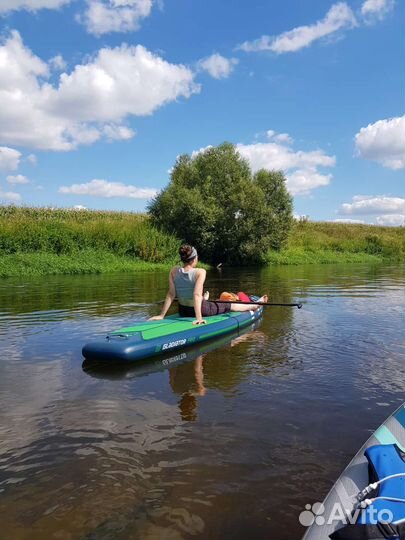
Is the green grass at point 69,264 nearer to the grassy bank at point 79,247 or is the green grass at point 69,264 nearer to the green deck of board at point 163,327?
the grassy bank at point 79,247

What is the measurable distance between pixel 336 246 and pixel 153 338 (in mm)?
38386

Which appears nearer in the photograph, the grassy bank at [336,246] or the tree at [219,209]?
the tree at [219,209]

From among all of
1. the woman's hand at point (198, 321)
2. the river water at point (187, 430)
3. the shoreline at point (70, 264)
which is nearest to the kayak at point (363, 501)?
the river water at point (187, 430)

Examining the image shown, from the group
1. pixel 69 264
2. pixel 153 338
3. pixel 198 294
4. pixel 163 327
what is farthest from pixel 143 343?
pixel 69 264

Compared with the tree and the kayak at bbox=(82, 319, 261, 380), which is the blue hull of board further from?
the tree

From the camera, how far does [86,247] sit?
2528 cm

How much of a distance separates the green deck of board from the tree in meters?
21.8

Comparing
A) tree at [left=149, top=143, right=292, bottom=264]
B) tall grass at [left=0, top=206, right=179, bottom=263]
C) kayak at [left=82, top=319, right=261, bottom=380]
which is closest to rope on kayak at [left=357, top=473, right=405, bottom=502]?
kayak at [left=82, top=319, right=261, bottom=380]

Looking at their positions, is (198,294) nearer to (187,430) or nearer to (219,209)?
(187,430)

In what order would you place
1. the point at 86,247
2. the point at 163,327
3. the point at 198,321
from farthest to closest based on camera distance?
Answer: the point at 86,247 < the point at 198,321 < the point at 163,327

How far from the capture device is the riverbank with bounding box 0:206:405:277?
22103 millimetres

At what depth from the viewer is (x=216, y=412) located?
184 inches

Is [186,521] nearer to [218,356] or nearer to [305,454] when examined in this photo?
[305,454]

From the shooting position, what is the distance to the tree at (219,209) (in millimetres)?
29775
